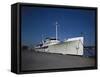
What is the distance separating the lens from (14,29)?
10.9ft

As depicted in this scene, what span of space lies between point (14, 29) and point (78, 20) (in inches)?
32.2

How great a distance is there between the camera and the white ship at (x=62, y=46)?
11.4 ft

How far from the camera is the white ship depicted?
347 cm

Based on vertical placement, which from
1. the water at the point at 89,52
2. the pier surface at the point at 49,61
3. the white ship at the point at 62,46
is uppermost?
the white ship at the point at 62,46

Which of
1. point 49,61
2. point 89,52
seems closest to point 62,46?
point 49,61

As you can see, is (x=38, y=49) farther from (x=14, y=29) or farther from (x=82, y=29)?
(x=82, y=29)

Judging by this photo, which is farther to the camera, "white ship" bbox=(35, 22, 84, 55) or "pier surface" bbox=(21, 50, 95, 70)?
"white ship" bbox=(35, 22, 84, 55)

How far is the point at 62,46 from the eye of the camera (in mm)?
3580

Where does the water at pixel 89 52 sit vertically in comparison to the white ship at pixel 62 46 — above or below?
below

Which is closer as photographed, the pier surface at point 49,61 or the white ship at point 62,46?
the pier surface at point 49,61

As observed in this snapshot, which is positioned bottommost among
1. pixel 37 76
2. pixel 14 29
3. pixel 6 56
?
pixel 37 76

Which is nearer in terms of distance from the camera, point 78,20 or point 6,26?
point 6,26

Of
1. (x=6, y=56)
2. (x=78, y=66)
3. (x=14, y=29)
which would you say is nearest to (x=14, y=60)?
(x=6, y=56)

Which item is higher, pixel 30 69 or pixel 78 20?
pixel 78 20
